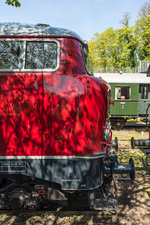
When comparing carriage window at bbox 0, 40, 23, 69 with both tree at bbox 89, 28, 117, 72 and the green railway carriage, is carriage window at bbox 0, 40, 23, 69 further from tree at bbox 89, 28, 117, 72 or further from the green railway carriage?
tree at bbox 89, 28, 117, 72

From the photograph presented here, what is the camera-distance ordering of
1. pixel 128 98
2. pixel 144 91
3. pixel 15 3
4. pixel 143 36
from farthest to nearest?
pixel 143 36, pixel 144 91, pixel 128 98, pixel 15 3

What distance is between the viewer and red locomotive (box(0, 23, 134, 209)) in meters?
3.19

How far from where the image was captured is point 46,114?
10.5 ft

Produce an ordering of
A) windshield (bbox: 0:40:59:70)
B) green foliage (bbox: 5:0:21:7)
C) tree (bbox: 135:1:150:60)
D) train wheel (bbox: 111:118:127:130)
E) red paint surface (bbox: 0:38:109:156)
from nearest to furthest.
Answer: red paint surface (bbox: 0:38:109:156), windshield (bbox: 0:40:59:70), green foliage (bbox: 5:0:21:7), train wheel (bbox: 111:118:127:130), tree (bbox: 135:1:150:60)

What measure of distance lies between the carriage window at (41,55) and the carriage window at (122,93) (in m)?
10.2

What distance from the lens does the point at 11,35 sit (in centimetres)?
331

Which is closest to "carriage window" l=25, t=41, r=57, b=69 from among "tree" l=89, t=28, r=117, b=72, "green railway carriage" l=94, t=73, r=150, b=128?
"green railway carriage" l=94, t=73, r=150, b=128

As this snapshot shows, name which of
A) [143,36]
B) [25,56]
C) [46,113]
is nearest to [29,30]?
[25,56]

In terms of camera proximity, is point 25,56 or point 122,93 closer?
point 25,56

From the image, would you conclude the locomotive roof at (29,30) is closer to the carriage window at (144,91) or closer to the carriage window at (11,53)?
the carriage window at (11,53)

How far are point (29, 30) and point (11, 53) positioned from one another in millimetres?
516

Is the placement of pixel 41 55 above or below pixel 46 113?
above

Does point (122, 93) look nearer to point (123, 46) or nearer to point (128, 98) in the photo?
point (128, 98)

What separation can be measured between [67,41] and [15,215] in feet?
11.3
